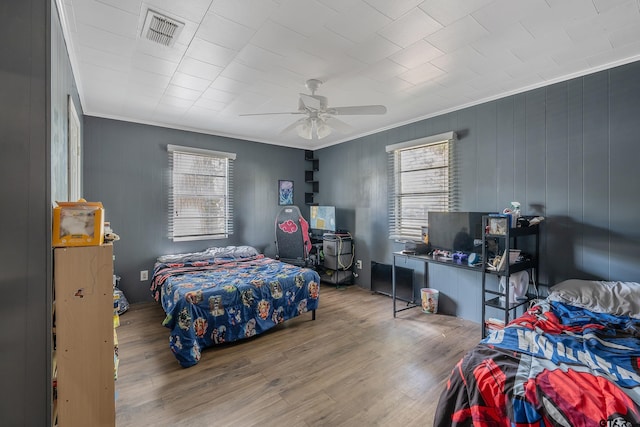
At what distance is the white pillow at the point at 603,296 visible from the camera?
208 cm

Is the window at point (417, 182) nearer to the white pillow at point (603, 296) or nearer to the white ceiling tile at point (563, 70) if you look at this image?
the white ceiling tile at point (563, 70)

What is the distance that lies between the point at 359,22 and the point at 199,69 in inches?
59.6

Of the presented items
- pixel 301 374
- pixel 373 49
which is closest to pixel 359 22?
pixel 373 49

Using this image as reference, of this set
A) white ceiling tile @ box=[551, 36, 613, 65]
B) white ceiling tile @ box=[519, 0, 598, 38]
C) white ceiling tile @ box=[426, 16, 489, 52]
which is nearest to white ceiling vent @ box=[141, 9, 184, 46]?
white ceiling tile @ box=[426, 16, 489, 52]

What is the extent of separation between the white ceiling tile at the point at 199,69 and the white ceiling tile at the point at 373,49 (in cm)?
122

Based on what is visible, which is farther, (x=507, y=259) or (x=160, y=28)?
(x=507, y=259)

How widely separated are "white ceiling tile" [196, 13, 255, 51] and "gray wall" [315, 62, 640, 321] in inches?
107

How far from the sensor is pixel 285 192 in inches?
219

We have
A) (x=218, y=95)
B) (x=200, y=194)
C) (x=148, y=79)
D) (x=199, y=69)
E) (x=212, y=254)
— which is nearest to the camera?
(x=199, y=69)

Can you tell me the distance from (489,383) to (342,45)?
2.35 meters

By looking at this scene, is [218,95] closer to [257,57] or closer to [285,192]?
[257,57]

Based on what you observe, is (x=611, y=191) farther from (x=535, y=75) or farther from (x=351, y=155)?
(x=351, y=155)

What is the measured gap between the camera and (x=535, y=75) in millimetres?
2715

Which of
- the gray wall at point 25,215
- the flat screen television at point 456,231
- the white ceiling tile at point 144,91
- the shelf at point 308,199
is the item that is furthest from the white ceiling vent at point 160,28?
the shelf at point 308,199
